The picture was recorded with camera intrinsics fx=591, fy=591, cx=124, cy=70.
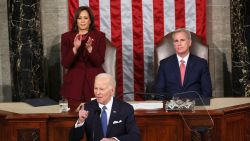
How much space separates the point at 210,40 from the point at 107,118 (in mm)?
3867

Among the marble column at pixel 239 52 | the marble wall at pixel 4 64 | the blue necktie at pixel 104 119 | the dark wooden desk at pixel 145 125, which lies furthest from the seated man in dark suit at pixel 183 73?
the marble wall at pixel 4 64

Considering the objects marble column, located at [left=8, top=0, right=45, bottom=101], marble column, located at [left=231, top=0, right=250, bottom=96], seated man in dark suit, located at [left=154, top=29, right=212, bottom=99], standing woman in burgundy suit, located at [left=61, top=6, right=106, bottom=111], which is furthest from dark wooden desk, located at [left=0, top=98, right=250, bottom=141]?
marble column, located at [left=231, top=0, right=250, bottom=96]

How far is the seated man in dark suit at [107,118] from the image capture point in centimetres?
416

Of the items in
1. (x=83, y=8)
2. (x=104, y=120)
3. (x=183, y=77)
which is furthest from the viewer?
(x=83, y=8)

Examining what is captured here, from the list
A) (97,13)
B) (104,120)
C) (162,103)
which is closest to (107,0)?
(97,13)

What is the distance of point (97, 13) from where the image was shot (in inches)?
299

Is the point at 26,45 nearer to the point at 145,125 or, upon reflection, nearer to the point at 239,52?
the point at 239,52

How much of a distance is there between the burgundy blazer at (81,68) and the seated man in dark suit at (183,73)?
0.79 meters

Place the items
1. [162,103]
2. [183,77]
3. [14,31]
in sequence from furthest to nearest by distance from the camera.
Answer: [14,31] < [183,77] < [162,103]

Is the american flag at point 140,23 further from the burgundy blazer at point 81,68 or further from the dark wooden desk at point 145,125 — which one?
the dark wooden desk at point 145,125

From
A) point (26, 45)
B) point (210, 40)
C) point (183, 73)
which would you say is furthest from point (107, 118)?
point (210, 40)

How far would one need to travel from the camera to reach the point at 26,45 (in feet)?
24.1

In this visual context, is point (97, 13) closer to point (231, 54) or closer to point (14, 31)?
point (14, 31)

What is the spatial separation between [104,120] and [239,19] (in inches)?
145
